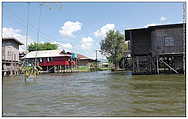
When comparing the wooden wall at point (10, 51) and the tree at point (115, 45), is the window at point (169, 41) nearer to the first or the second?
the wooden wall at point (10, 51)

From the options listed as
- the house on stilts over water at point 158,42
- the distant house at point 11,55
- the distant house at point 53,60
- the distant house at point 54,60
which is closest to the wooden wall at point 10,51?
the distant house at point 11,55

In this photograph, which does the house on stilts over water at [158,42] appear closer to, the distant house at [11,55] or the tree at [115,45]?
the distant house at [11,55]

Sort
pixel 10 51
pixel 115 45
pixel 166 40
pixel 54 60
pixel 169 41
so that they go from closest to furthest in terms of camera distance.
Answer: pixel 169 41 < pixel 166 40 < pixel 10 51 < pixel 54 60 < pixel 115 45

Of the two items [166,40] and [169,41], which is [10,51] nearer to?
[166,40]

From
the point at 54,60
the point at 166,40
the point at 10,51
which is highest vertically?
the point at 166,40

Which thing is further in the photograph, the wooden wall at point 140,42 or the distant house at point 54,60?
the distant house at point 54,60

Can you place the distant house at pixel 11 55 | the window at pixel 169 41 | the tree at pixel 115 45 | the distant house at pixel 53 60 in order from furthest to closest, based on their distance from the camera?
the tree at pixel 115 45 → the distant house at pixel 53 60 → the distant house at pixel 11 55 → the window at pixel 169 41

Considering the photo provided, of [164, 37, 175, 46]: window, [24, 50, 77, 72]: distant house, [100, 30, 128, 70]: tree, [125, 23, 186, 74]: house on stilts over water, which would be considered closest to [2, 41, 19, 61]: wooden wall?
[24, 50, 77, 72]: distant house

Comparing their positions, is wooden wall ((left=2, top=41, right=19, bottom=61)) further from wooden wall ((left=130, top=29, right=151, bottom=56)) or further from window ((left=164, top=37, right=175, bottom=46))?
window ((left=164, top=37, right=175, bottom=46))

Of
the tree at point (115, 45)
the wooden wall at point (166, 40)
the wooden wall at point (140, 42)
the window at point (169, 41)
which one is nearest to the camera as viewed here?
the wooden wall at point (166, 40)

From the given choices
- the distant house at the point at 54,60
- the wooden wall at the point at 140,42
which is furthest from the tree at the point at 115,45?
the wooden wall at the point at 140,42

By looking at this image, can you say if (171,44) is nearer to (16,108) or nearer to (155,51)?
(155,51)

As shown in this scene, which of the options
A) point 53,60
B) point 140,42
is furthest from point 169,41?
point 53,60

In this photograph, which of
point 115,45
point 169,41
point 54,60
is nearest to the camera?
point 169,41
